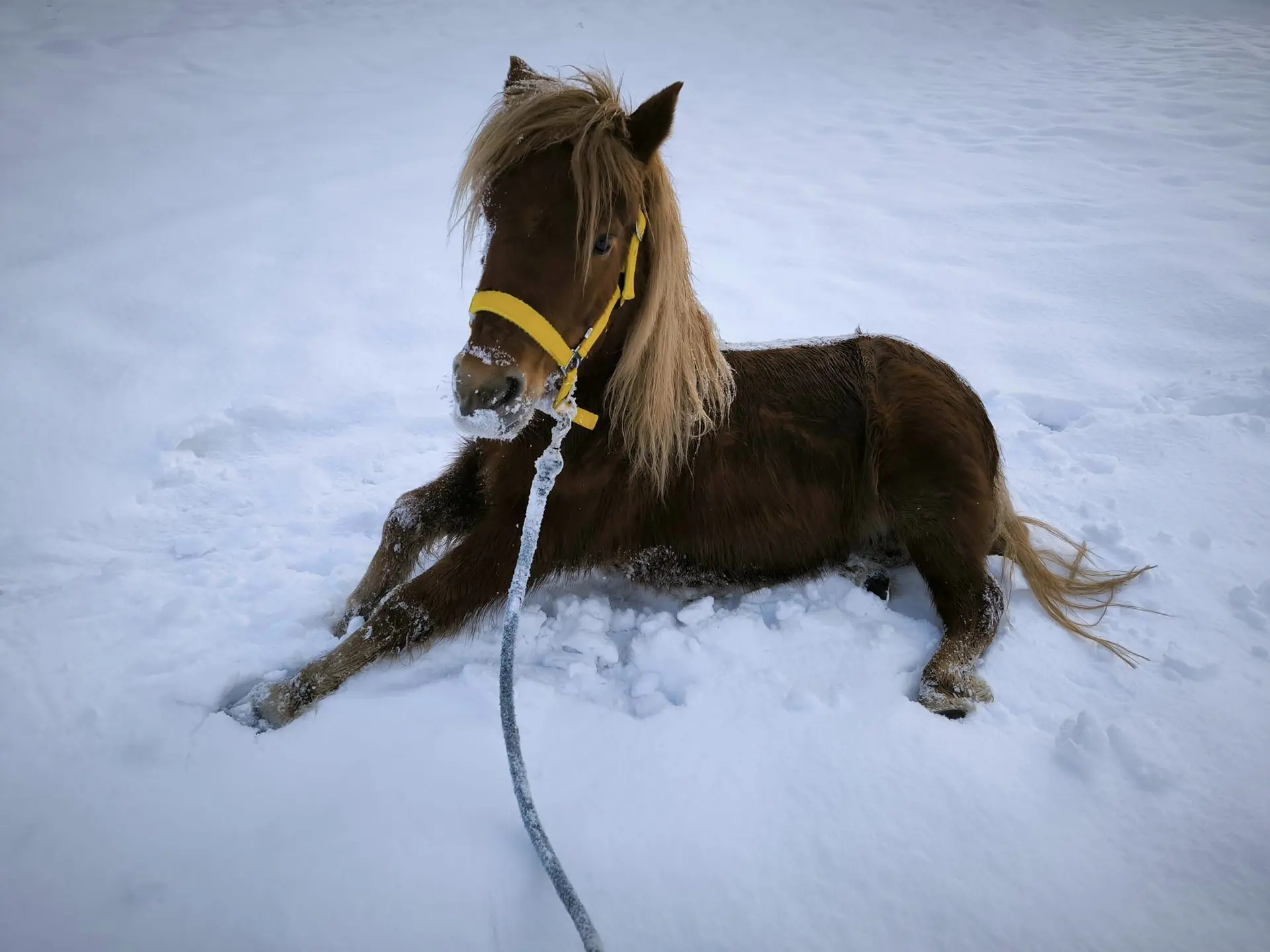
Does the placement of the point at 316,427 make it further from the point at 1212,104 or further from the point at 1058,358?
the point at 1212,104

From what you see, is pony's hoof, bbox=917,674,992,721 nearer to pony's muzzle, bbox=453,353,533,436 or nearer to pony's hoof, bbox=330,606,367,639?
pony's muzzle, bbox=453,353,533,436

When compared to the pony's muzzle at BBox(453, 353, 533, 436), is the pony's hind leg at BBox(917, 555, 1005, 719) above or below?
below

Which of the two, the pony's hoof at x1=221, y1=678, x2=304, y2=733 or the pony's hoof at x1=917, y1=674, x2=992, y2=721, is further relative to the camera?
the pony's hoof at x1=917, y1=674, x2=992, y2=721

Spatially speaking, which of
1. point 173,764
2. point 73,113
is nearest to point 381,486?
point 173,764

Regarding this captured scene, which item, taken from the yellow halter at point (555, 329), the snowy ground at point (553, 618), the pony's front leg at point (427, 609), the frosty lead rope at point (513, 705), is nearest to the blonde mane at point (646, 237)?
the yellow halter at point (555, 329)

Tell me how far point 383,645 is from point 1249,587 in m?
2.98

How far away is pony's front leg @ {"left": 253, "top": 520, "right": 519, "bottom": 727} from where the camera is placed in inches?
73.1

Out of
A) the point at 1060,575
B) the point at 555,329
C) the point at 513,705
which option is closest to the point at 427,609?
the point at 513,705

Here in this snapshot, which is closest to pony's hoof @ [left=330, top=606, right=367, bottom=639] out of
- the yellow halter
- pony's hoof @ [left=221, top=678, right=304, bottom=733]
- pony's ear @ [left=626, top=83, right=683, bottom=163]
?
pony's hoof @ [left=221, top=678, right=304, bottom=733]

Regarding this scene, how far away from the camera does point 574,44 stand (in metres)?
9.73

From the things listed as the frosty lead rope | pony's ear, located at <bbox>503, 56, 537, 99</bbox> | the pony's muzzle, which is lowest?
the frosty lead rope

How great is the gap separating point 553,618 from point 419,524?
1.86 feet

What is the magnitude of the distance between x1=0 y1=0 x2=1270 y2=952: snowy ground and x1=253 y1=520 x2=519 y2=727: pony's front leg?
8cm

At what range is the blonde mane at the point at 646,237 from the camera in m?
1.64
